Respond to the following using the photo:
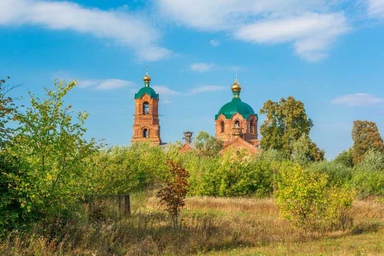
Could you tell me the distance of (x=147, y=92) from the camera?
277ft

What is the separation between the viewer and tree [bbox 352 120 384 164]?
50.3 metres

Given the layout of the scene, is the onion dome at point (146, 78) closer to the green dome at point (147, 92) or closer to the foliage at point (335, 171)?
the green dome at point (147, 92)

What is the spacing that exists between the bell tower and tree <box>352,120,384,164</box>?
38.4 metres

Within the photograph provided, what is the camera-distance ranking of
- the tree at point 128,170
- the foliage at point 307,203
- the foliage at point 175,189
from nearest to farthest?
the foliage at point 175,189
the foliage at point 307,203
the tree at point 128,170

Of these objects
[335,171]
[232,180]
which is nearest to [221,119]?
[335,171]

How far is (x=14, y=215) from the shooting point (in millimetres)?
10422

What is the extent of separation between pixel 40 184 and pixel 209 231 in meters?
5.06

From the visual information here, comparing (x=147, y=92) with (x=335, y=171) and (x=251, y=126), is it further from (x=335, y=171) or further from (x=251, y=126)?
(x=335, y=171)

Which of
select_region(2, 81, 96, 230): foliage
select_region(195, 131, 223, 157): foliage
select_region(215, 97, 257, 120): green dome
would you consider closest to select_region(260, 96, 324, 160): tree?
select_region(195, 131, 223, 157): foliage

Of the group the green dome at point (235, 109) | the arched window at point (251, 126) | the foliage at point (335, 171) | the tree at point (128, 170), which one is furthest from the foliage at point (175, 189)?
the arched window at point (251, 126)

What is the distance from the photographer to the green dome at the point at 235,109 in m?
76.1

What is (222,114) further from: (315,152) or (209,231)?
(209,231)

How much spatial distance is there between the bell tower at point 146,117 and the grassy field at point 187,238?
67.3 metres

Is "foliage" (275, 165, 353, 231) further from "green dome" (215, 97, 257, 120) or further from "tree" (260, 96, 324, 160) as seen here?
"green dome" (215, 97, 257, 120)
